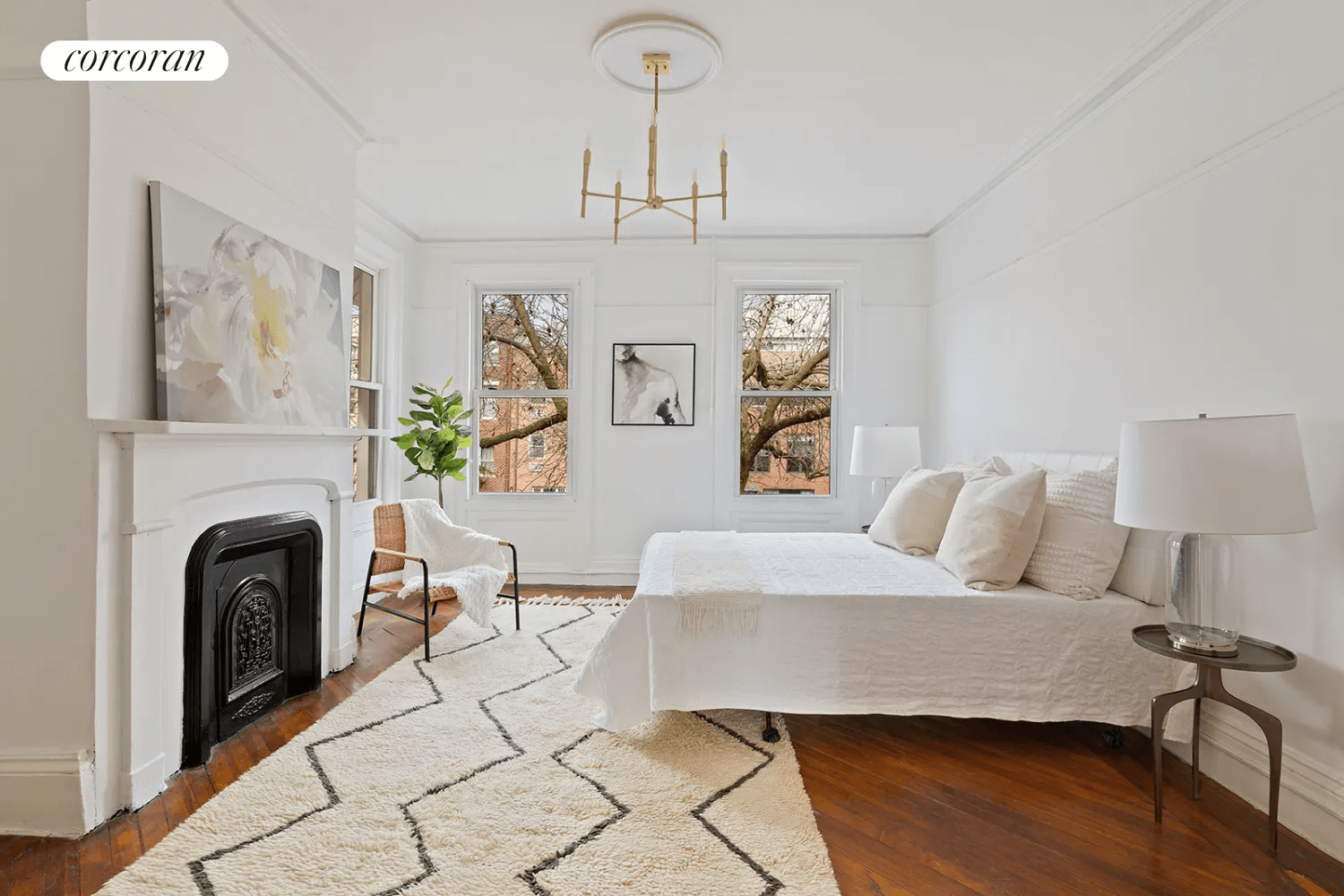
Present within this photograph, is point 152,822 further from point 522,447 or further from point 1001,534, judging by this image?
point 522,447

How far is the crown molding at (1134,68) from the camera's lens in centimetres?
230

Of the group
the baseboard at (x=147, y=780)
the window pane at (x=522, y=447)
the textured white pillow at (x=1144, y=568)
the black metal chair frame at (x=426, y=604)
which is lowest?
the baseboard at (x=147, y=780)

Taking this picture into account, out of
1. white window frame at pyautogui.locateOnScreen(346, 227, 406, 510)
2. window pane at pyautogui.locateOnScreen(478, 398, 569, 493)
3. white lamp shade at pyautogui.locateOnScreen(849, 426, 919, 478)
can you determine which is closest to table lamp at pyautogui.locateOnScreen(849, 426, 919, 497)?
white lamp shade at pyautogui.locateOnScreen(849, 426, 919, 478)

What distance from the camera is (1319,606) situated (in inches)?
77.4

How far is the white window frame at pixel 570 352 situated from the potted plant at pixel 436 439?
38 cm

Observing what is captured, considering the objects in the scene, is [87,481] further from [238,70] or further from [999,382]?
[999,382]

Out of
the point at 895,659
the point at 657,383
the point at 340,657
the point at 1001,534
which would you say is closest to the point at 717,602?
the point at 895,659

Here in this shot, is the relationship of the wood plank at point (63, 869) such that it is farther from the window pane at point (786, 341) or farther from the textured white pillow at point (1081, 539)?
the window pane at point (786, 341)

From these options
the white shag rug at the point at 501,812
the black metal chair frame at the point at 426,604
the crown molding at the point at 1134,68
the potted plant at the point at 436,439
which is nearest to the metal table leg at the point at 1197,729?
the white shag rug at the point at 501,812

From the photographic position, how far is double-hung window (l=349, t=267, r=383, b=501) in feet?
15.3

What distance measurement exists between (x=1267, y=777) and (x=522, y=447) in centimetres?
454

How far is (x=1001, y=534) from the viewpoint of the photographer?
2.60 metres

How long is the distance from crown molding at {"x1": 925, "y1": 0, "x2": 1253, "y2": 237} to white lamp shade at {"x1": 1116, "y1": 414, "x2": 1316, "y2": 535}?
149cm

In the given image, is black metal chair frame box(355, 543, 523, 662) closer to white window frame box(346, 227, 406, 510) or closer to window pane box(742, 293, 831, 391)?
white window frame box(346, 227, 406, 510)
